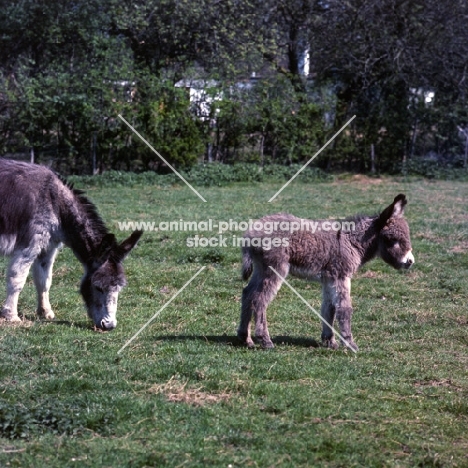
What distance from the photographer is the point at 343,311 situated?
816cm

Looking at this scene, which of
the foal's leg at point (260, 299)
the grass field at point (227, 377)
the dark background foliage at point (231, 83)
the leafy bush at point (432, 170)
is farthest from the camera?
the leafy bush at point (432, 170)

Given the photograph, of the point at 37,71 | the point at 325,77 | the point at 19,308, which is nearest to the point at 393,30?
the point at 325,77

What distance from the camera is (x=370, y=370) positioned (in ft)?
24.3

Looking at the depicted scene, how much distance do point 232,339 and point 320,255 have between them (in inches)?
49.7

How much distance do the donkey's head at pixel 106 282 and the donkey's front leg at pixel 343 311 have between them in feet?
7.20

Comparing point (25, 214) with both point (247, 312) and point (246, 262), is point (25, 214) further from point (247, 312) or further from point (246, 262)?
point (247, 312)

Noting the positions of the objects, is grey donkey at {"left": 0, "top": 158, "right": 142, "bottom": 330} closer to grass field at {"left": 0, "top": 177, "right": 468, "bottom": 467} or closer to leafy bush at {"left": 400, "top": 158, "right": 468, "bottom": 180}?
grass field at {"left": 0, "top": 177, "right": 468, "bottom": 467}

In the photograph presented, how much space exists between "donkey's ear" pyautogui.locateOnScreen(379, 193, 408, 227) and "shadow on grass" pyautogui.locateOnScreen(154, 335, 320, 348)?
4.86 ft

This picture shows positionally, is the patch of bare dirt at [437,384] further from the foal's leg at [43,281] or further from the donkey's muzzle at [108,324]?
the foal's leg at [43,281]

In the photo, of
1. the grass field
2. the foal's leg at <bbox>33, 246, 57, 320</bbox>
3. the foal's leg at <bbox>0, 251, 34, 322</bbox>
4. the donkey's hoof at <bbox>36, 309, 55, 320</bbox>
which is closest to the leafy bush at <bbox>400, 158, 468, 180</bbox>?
the grass field

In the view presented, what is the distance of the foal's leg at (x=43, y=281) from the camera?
9281 mm

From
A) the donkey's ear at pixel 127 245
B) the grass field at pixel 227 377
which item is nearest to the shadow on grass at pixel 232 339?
the grass field at pixel 227 377

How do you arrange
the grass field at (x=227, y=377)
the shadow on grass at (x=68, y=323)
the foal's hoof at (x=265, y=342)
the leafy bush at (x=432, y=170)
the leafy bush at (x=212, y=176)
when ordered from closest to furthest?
the grass field at (x=227, y=377)
the foal's hoof at (x=265, y=342)
the shadow on grass at (x=68, y=323)
the leafy bush at (x=212, y=176)
the leafy bush at (x=432, y=170)

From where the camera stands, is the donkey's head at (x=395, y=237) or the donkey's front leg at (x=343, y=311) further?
the donkey's head at (x=395, y=237)
